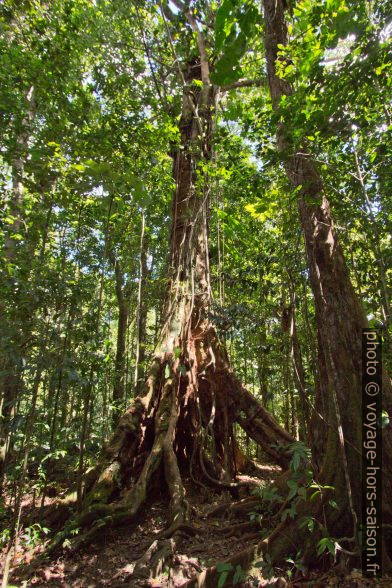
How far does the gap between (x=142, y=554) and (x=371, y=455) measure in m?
2.40

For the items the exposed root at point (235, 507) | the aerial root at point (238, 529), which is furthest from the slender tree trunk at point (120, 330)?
the aerial root at point (238, 529)

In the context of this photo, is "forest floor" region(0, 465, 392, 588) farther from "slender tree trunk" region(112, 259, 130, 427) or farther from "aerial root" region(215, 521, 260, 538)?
"slender tree trunk" region(112, 259, 130, 427)

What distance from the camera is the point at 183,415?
5.37 metres

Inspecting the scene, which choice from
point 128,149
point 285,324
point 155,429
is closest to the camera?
point 155,429

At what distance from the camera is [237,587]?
9.13ft

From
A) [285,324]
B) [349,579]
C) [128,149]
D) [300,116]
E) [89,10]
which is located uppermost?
[89,10]

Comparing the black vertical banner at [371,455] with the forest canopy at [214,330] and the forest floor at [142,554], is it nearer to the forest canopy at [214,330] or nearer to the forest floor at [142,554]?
the forest canopy at [214,330]

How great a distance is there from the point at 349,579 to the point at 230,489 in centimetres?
237

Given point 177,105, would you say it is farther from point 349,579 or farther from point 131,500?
point 349,579

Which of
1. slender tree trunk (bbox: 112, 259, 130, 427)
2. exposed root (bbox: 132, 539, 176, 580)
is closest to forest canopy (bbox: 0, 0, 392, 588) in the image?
exposed root (bbox: 132, 539, 176, 580)

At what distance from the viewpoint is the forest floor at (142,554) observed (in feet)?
9.06

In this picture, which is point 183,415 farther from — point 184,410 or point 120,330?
point 120,330

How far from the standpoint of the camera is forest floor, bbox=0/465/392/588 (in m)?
2.76

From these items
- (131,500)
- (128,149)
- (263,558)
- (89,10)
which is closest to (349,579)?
(263,558)
